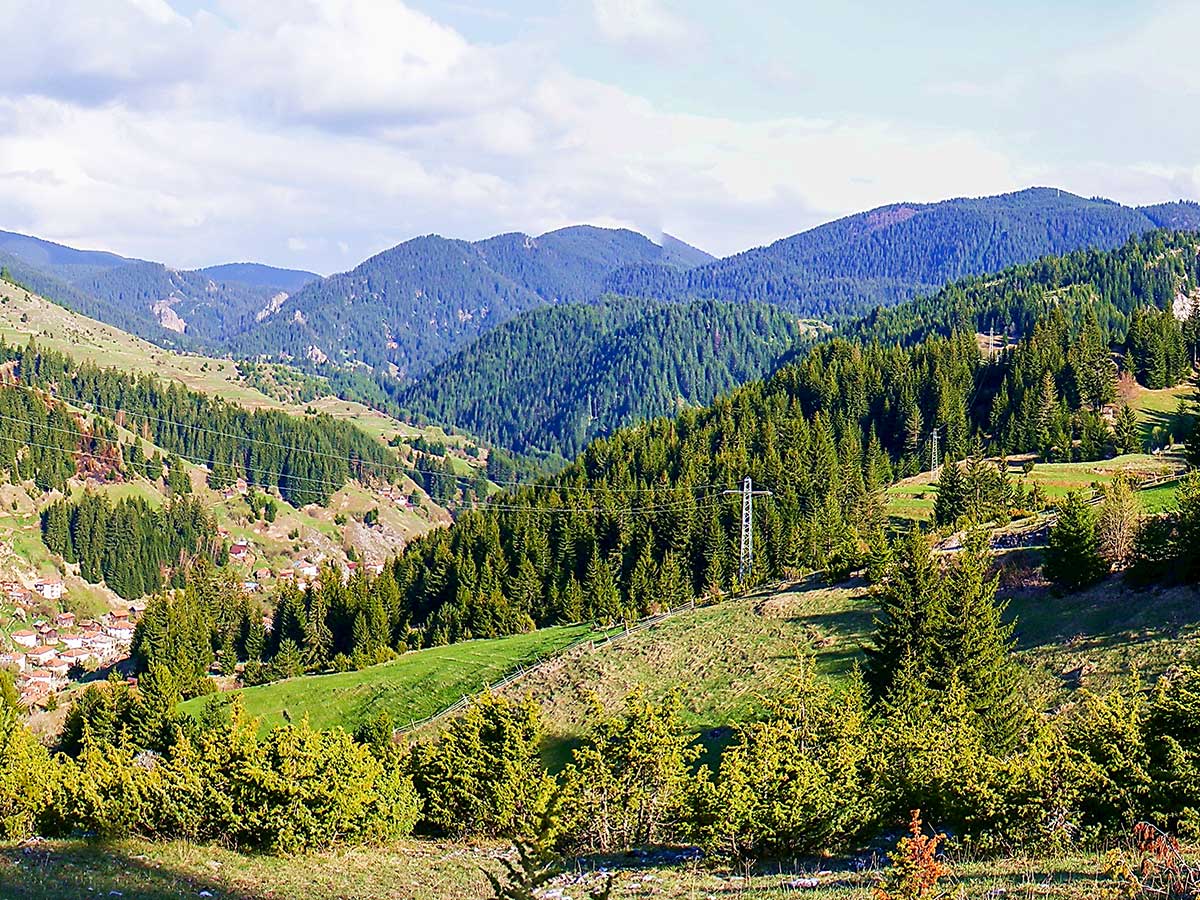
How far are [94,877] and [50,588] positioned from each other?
540 ft

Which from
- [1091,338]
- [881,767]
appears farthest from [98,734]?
[1091,338]

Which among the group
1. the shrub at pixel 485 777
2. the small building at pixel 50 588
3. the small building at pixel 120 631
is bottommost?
the small building at pixel 120 631

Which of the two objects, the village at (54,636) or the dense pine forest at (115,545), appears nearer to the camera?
the village at (54,636)

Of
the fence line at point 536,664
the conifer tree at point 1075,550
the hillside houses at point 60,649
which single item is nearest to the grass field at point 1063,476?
the fence line at point 536,664

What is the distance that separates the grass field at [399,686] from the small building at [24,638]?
7889 cm

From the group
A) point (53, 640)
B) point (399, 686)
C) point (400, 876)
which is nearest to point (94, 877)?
point (400, 876)

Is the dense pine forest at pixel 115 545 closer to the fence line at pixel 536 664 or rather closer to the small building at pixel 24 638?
the small building at pixel 24 638

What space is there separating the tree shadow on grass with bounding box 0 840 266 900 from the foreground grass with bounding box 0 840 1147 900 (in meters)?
0.03

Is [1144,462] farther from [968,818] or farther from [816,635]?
[968,818]

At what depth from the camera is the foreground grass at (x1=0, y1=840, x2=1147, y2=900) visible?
69.0 ft

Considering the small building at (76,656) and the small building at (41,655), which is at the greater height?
the small building at (41,655)

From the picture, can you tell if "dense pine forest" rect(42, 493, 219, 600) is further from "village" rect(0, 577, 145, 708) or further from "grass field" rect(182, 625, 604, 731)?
"grass field" rect(182, 625, 604, 731)

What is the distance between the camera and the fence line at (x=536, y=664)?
61969 mm

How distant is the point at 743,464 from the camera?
117 meters
